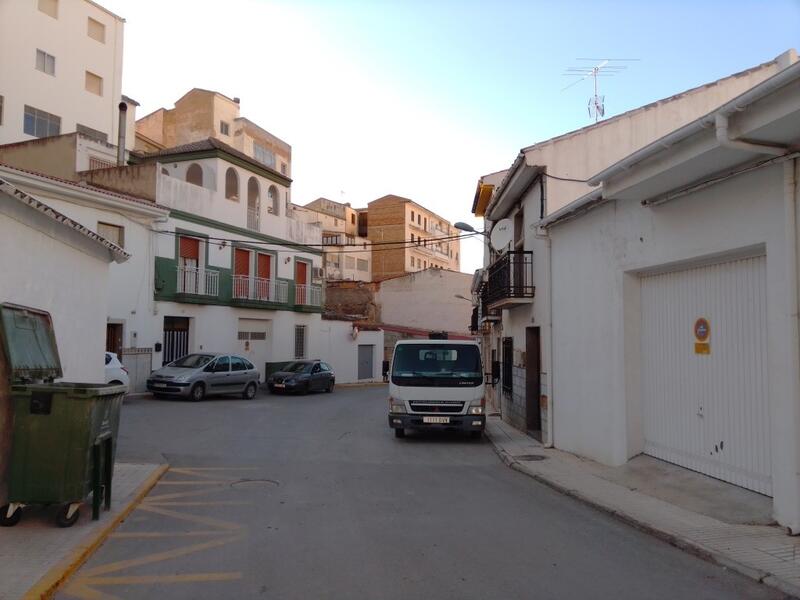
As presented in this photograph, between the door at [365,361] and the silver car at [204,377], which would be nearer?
the silver car at [204,377]

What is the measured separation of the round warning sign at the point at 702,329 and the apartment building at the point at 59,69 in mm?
31558

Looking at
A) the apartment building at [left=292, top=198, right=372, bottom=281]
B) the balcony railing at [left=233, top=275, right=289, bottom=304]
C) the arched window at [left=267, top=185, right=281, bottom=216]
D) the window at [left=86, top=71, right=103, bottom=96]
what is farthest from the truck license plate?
the apartment building at [left=292, top=198, right=372, bottom=281]

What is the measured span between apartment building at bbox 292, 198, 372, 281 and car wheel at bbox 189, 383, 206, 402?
34854 mm

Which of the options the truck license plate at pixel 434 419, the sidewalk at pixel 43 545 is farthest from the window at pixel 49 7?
the sidewalk at pixel 43 545

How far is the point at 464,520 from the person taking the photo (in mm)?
6793

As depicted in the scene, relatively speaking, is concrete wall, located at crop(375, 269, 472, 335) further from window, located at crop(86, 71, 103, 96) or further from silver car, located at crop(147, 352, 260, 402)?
silver car, located at crop(147, 352, 260, 402)

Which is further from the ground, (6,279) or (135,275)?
(135,275)

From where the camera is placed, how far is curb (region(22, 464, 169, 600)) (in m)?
4.45

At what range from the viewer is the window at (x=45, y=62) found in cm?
3216

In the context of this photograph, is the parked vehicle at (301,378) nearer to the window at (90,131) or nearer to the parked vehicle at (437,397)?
the parked vehicle at (437,397)

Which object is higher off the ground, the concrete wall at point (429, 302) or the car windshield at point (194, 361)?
the concrete wall at point (429, 302)

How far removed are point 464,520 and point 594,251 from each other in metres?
5.25

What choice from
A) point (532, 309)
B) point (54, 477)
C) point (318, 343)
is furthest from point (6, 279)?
point (318, 343)

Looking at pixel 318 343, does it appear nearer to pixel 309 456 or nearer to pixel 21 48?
pixel 21 48
